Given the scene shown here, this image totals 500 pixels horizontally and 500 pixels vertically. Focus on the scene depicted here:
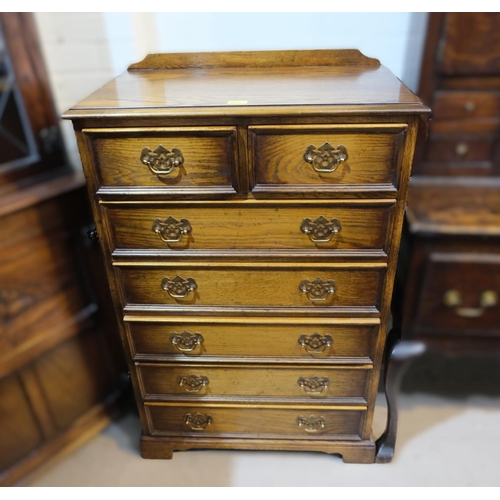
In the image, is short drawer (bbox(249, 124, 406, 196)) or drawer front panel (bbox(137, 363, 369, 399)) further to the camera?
drawer front panel (bbox(137, 363, 369, 399))

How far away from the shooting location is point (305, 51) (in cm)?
122

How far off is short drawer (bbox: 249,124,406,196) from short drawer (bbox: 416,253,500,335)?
286mm

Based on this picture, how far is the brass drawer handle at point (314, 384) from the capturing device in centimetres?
133

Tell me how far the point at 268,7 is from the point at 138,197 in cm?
79

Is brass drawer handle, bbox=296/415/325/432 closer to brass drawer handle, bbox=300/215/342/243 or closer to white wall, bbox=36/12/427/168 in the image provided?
brass drawer handle, bbox=300/215/342/243

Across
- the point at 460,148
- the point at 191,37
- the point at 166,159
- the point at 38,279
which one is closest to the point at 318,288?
the point at 166,159

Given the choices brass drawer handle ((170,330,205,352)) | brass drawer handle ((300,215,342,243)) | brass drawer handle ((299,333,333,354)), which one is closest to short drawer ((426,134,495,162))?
brass drawer handle ((300,215,342,243))

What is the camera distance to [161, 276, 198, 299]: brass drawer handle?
1181 millimetres

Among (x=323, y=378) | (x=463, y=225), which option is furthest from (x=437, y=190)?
(x=323, y=378)

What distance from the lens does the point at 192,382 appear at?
1.37 m

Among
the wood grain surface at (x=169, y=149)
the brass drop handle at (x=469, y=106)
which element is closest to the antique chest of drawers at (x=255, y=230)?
the wood grain surface at (x=169, y=149)

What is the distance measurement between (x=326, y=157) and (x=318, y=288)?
345 millimetres

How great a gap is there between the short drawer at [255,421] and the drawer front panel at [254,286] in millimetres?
390

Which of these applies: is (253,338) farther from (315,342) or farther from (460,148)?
(460,148)
